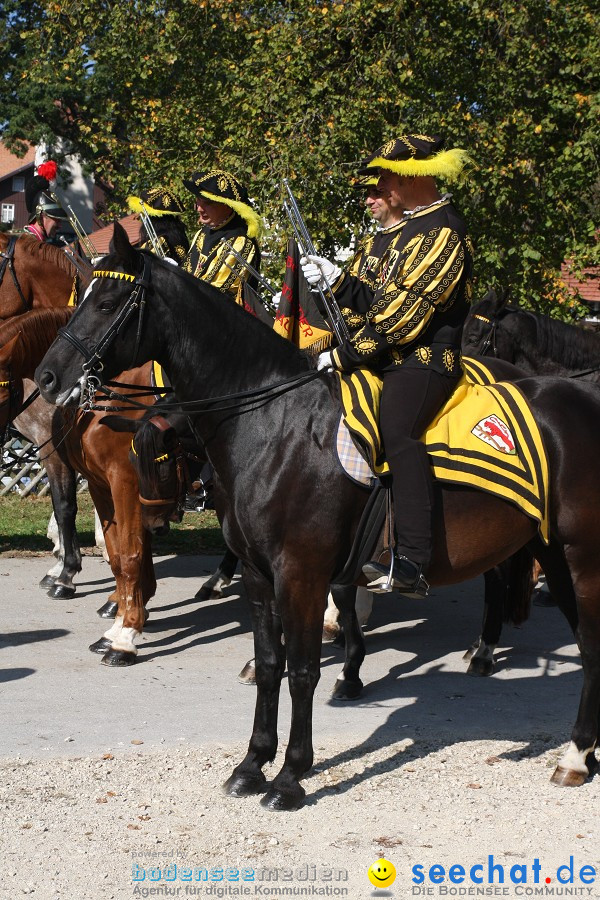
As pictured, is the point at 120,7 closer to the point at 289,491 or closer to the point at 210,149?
the point at 210,149

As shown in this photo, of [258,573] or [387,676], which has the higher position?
[258,573]

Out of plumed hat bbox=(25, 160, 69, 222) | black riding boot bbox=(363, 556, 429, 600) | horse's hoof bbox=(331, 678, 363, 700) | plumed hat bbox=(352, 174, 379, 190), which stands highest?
plumed hat bbox=(25, 160, 69, 222)

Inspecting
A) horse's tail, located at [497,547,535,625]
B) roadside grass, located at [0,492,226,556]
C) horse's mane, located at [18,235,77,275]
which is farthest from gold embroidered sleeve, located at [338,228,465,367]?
roadside grass, located at [0,492,226,556]

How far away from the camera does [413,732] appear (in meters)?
5.76

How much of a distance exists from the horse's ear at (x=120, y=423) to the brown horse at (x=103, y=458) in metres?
0.31

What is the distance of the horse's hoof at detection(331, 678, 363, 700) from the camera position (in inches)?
249

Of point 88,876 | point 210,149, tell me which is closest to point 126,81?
point 210,149

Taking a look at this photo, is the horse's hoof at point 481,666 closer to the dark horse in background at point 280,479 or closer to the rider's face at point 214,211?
the dark horse in background at point 280,479

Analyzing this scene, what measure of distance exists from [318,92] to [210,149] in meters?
2.00

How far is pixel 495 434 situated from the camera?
494 centimetres

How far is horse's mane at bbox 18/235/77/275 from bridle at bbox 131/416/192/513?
6.12ft

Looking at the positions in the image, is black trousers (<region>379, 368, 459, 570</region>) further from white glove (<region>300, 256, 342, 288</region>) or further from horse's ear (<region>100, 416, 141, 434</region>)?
horse's ear (<region>100, 416, 141, 434</region>)

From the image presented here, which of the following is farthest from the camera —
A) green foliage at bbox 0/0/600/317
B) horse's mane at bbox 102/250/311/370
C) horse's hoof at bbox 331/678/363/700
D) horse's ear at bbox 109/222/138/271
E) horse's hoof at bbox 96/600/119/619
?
green foliage at bbox 0/0/600/317

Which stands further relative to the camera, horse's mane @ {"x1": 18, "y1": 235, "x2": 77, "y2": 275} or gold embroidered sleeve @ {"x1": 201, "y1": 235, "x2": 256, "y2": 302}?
horse's mane @ {"x1": 18, "y1": 235, "x2": 77, "y2": 275}
